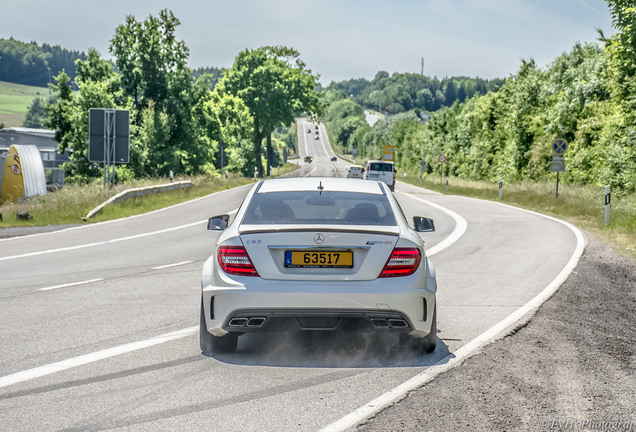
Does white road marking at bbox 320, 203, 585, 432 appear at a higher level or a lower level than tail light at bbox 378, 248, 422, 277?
lower

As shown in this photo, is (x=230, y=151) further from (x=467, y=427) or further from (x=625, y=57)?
(x=467, y=427)

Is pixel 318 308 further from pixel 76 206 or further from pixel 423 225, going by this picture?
pixel 76 206

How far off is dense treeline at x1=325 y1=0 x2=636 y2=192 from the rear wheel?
806 inches

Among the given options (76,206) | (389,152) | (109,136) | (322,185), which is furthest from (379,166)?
(389,152)

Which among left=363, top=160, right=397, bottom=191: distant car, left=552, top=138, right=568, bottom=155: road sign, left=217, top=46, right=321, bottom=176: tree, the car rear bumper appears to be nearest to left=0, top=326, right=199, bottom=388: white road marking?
the car rear bumper

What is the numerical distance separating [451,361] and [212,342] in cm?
193

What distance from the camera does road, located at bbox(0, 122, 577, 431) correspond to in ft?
14.8

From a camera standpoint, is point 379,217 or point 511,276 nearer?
point 379,217

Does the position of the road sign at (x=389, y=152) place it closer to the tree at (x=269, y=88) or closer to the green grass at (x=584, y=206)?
the tree at (x=269, y=88)

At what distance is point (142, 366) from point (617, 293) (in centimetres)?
659

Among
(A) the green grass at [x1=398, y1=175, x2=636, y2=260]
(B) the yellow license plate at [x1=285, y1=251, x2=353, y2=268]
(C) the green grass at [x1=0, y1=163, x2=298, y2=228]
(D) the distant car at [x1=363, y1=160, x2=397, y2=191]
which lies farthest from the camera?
(D) the distant car at [x1=363, y1=160, x2=397, y2=191]

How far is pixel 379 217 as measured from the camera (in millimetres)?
6285

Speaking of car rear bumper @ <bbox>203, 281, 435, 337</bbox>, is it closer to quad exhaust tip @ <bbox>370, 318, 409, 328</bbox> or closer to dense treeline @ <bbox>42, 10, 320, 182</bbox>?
quad exhaust tip @ <bbox>370, 318, 409, 328</bbox>

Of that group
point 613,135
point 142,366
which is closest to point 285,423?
point 142,366
